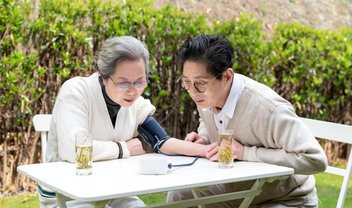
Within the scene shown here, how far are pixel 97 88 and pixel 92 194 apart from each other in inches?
40.0

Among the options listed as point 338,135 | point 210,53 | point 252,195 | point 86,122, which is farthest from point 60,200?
point 338,135

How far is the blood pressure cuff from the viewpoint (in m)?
4.04

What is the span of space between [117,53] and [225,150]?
70 centimetres

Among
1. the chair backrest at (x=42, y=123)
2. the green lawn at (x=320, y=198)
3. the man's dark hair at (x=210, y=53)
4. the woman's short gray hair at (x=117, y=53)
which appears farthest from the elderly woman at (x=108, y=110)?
the green lawn at (x=320, y=198)

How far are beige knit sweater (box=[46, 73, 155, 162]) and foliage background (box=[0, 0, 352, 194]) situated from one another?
202cm

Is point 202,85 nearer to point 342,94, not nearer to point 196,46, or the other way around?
point 196,46

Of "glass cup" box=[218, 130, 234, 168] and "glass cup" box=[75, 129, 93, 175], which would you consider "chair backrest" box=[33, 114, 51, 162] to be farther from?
"glass cup" box=[218, 130, 234, 168]

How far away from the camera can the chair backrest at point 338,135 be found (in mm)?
4078

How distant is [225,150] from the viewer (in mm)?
3533

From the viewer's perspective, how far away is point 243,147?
12.3 ft

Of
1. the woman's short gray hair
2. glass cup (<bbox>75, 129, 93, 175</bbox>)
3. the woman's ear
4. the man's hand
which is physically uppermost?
the woman's short gray hair

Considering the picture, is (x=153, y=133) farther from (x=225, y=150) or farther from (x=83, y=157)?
(x=83, y=157)

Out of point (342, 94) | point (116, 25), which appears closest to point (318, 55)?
point (342, 94)

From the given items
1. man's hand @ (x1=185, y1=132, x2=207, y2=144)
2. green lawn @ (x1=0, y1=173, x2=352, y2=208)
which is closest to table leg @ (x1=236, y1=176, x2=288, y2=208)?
man's hand @ (x1=185, y1=132, x2=207, y2=144)
